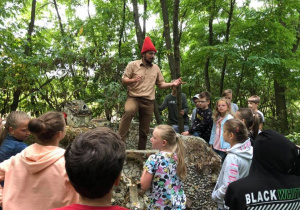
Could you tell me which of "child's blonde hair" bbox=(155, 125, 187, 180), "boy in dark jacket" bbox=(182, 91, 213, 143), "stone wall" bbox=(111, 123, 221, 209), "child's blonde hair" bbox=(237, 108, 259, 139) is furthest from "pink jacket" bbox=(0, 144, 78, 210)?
"boy in dark jacket" bbox=(182, 91, 213, 143)

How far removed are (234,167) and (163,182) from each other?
75 cm

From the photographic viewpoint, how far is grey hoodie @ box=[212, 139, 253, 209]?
8.25 feet

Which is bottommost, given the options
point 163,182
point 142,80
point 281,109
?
point 281,109

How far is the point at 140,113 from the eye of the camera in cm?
476

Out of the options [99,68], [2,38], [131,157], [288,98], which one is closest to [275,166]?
[131,157]

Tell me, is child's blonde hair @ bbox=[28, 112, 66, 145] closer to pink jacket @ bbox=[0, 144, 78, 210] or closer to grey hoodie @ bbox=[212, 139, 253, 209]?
pink jacket @ bbox=[0, 144, 78, 210]

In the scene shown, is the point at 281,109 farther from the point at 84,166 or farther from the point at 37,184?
the point at 84,166

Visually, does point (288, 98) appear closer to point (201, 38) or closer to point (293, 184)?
point (201, 38)

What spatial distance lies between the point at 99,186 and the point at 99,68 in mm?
5722

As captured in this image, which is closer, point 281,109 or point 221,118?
point 221,118

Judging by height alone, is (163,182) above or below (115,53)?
below

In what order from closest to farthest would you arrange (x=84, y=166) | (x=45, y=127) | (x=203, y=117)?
(x=84, y=166) → (x=45, y=127) → (x=203, y=117)

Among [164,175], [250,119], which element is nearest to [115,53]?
[250,119]

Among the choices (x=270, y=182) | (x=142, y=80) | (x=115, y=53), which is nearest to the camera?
(x=270, y=182)
